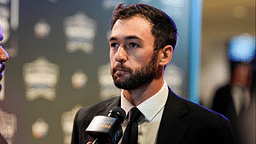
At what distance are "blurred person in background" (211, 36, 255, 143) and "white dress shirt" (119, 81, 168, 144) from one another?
242cm

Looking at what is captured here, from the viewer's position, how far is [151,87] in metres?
1.57

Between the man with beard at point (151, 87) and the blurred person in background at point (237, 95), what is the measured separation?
2.32 m

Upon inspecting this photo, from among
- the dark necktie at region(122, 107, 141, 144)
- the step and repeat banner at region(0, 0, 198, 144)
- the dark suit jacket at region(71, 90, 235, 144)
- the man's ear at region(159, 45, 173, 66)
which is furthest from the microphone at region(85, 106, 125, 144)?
the step and repeat banner at region(0, 0, 198, 144)

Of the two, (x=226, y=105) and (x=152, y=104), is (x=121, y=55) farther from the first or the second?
(x=226, y=105)

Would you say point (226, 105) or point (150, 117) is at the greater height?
point (150, 117)

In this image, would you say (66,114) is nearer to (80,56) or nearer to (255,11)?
(80,56)

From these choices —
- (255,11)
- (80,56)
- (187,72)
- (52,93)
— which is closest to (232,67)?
(255,11)

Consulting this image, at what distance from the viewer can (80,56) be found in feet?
8.97

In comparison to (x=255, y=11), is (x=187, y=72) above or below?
below

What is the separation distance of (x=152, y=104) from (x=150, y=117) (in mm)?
71

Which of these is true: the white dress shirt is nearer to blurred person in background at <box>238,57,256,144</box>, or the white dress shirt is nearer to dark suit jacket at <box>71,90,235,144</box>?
dark suit jacket at <box>71,90,235,144</box>

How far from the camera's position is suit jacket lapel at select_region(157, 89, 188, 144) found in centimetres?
147

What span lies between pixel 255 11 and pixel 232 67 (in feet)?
2.94

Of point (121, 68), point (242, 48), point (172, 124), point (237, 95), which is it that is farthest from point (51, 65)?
point (242, 48)
